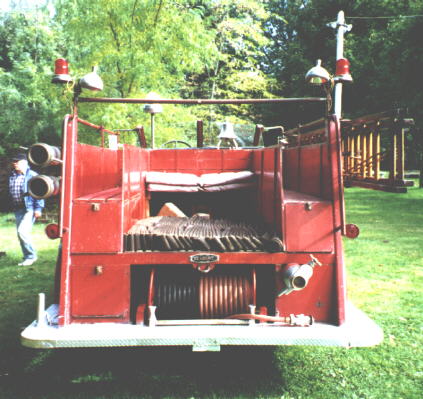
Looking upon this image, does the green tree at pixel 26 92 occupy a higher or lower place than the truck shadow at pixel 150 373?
higher

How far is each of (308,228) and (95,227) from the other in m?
1.45

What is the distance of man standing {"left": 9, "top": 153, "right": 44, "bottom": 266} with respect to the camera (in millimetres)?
6688

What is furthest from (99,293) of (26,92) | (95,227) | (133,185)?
(26,92)

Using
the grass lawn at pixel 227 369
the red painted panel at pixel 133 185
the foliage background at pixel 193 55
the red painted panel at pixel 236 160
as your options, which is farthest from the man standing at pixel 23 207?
the red painted panel at pixel 236 160

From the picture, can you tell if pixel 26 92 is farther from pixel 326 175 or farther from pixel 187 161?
pixel 326 175

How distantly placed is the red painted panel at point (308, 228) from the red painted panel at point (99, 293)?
1.19 m

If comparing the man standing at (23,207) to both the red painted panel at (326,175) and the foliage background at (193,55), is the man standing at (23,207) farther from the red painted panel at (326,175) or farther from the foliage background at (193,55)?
the red painted panel at (326,175)

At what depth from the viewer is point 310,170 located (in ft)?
11.6

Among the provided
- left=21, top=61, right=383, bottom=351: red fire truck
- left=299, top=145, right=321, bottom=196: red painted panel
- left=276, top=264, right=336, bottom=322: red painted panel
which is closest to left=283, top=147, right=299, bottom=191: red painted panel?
left=299, top=145, right=321, bottom=196: red painted panel

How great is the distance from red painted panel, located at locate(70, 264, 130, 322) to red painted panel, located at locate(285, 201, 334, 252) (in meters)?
1.19

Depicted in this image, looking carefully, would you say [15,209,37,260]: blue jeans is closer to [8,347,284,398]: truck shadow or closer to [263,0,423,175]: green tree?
[8,347,284,398]: truck shadow

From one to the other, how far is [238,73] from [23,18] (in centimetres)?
1052

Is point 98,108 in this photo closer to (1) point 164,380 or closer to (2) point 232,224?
(2) point 232,224

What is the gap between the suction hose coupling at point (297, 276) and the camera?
2.72 metres
